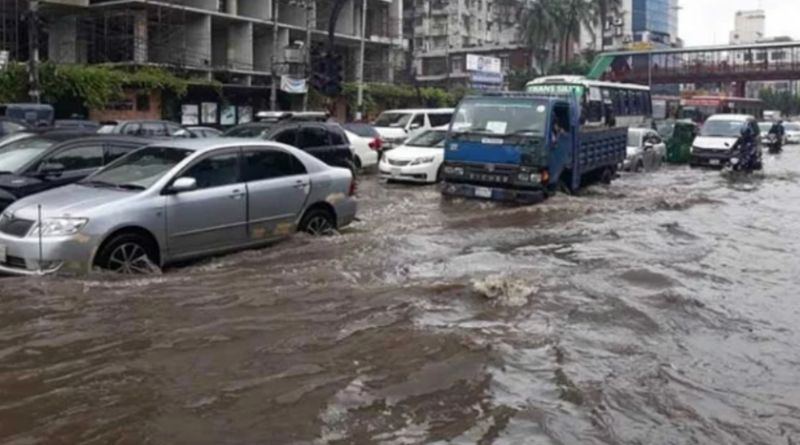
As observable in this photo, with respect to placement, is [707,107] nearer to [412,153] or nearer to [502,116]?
[412,153]

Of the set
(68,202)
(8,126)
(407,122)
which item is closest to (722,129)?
(407,122)

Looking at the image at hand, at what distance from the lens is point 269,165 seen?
405 inches

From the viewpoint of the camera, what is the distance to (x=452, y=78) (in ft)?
262

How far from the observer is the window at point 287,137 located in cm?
1549

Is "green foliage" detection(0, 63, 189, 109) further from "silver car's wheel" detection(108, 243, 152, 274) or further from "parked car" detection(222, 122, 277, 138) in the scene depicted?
"silver car's wheel" detection(108, 243, 152, 274)

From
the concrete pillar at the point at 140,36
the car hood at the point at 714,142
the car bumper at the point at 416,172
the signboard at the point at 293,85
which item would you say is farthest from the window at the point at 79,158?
the concrete pillar at the point at 140,36

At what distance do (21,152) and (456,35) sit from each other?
78.5m

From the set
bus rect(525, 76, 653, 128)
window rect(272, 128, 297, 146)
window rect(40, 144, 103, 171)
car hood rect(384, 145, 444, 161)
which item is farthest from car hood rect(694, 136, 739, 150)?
window rect(40, 144, 103, 171)

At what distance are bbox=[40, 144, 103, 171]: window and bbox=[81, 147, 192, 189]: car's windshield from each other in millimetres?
1283

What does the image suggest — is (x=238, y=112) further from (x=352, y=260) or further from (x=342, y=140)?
(x=352, y=260)

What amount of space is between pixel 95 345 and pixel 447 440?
3133mm

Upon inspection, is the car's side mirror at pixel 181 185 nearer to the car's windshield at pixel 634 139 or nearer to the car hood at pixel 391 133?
the car hood at pixel 391 133

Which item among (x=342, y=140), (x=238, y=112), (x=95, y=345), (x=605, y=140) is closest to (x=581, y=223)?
(x=342, y=140)

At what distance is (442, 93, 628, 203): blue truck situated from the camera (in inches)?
627
